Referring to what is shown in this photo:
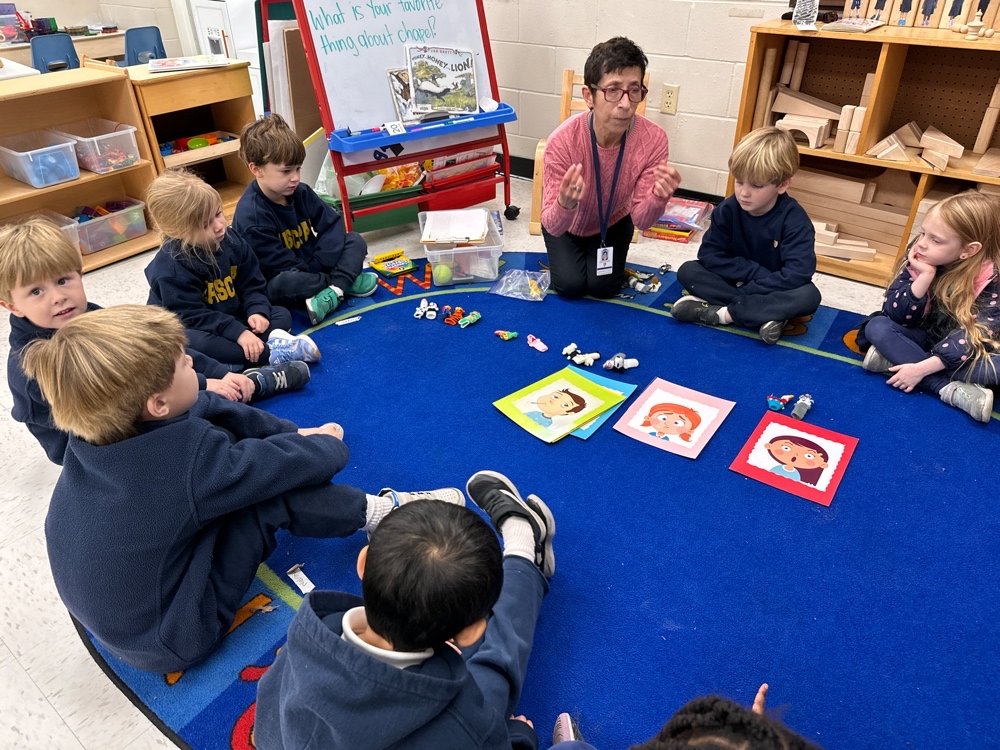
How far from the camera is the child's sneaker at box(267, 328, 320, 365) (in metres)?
2.39

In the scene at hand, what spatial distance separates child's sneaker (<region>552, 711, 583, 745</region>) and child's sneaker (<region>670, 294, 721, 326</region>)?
1677mm

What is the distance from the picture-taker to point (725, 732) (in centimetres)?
70

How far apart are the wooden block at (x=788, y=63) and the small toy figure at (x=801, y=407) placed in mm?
1697

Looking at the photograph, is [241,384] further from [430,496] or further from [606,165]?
[606,165]

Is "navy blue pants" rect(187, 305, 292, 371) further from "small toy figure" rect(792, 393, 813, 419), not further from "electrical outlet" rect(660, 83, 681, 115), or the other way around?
"electrical outlet" rect(660, 83, 681, 115)

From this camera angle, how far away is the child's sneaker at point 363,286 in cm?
288

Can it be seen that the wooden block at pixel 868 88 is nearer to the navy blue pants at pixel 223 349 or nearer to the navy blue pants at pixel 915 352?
the navy blue pants at pixel 915 352

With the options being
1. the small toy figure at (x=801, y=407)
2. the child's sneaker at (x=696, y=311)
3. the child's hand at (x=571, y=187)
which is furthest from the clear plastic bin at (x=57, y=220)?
the small toy figure at (x=801, y=407)

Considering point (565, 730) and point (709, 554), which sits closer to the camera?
point (565, 730)

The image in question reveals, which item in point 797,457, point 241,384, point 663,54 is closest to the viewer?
point 797,457

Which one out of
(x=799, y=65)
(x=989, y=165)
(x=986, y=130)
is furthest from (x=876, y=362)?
(x=799, y=65)

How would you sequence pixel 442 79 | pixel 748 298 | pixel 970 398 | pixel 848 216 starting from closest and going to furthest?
1. pixel 970 398
2. pixel 748 298
3. pixel 848 216
4. pixel 442 79

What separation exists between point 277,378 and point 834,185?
251 centimetres

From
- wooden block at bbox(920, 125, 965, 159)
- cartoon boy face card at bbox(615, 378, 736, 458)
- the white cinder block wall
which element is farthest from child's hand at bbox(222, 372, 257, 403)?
wooden block at bbox(920, 125, 965, 159)
